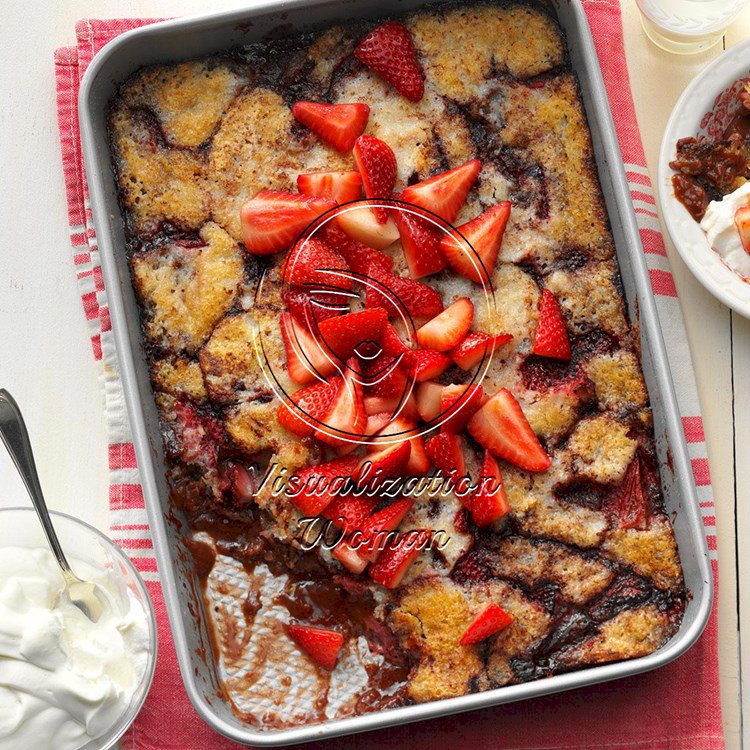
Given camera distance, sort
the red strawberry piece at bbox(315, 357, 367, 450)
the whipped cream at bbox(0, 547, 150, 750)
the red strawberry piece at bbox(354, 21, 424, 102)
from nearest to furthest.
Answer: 1. the whipped cream at bbox(0, 547, 150, 750)
2. the red strawberry piece at bbox(315, 357, 367, 450)
3. the red strawberry piece at bbox(354, 21, 424, 102)

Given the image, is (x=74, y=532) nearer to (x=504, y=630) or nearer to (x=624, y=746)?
(x=504, y=630)

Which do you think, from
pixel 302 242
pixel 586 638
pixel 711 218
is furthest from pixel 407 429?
pixel 711 218

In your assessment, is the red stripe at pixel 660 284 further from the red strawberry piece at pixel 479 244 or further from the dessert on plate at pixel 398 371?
the red strawberry piece at pixel 479 244

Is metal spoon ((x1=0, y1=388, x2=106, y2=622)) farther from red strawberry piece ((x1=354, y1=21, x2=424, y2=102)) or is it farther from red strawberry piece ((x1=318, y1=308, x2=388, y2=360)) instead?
red strawberry piece ((x1=354, y1=21, x2=424, y2=102))

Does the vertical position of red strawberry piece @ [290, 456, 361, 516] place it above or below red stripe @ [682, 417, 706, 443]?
above

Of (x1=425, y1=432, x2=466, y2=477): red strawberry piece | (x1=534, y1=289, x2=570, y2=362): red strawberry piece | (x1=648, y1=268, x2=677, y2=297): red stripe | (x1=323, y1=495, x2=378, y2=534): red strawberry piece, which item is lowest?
(x1=323, y1=495, x2=378, y2=534): red strawberry piece

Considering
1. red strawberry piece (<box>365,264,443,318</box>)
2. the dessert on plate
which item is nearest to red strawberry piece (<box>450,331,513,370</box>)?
the dessert on plate
